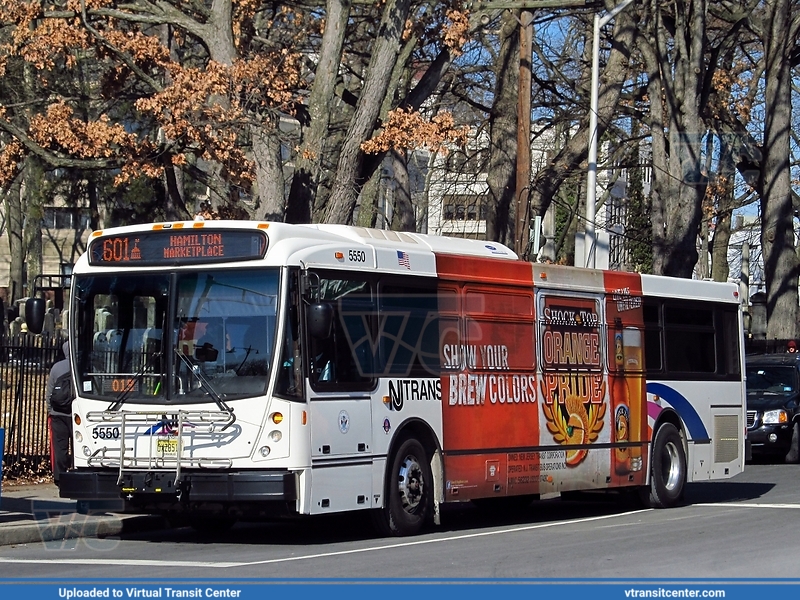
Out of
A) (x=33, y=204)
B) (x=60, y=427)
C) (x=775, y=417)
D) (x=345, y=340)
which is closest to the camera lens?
(x=345, y=340)

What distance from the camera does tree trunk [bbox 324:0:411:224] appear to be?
1889cm

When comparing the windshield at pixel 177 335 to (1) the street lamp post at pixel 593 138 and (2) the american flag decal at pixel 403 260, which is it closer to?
(2) the american flag decal at pixel 403 260

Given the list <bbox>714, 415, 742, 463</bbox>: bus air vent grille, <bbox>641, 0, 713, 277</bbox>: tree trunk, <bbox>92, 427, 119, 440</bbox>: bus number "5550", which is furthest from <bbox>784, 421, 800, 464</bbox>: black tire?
<bbox>92, 427, 119, 440</bbox>: bus number "5550"

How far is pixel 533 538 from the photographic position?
13.1m

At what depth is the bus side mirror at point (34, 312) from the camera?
12.3 m

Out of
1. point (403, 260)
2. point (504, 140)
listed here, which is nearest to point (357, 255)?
point (403, 260)

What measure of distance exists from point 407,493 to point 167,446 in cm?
249

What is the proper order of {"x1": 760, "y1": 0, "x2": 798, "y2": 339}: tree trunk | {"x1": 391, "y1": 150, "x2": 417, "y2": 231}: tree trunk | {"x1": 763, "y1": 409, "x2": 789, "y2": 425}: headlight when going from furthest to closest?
{"x1": 760, "y1": 0, "x2": 798, "y2": 339}: tree trunk
{"x1": 391, "y1": 150, "x2": 417, "y2": 231}: tree trunk
{"x1": 763, "y1": 409, "x2": 789, "y2": 425}: headlight

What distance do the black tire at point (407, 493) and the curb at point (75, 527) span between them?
274 centimetres

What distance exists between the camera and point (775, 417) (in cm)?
2431

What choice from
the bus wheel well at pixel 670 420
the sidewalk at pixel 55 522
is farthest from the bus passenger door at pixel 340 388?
the bus wheel well at pixel 670 420

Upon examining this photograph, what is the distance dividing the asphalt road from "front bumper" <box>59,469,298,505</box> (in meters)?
0.49

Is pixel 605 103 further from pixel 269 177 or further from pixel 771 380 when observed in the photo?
pixel 269 177

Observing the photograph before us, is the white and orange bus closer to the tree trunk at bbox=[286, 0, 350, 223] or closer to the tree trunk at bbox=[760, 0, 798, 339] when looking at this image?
the tree trunk at bbox=[286, 0, 350, 223]
